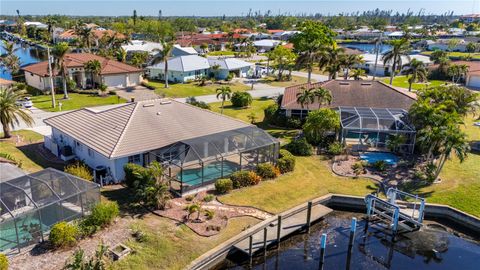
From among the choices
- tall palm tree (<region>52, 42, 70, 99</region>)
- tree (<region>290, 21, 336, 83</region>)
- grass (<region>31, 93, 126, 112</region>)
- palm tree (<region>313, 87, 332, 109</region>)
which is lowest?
grass (<region>31, 93, 126, 112</region>)

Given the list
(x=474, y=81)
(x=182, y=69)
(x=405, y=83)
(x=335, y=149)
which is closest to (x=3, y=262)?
(x=335, y=149)

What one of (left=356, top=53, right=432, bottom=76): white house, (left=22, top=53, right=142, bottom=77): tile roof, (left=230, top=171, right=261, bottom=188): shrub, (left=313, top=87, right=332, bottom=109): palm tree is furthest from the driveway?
(left=356, top=53, right=432, bottom=76): white house

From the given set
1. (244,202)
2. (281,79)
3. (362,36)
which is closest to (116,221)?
(244,202)

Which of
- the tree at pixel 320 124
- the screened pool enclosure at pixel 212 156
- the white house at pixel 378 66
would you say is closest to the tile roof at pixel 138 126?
the screened pool enclosure at pixel 212 156

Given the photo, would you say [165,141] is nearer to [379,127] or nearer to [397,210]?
[397,210]

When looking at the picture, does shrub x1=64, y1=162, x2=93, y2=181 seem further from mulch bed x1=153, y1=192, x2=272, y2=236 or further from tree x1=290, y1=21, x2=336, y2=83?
tree x1=290, y1=21, x2=336, y2=83

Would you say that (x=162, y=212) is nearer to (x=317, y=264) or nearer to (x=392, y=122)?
(x=317, y=264)
